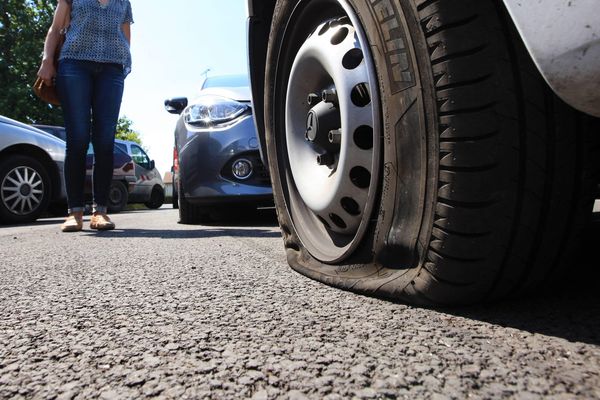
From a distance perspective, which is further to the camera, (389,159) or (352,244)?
(352,244)

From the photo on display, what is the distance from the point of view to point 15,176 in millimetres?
4613

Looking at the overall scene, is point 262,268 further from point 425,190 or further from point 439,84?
point 439,84

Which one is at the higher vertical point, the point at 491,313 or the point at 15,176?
the point at 15,176

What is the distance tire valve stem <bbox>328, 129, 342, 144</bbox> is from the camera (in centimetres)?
135

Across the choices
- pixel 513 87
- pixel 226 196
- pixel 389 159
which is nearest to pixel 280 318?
pixel 389 159

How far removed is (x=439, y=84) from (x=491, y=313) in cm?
49

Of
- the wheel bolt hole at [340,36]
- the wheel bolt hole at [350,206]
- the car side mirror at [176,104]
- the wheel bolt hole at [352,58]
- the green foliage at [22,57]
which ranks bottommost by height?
the wheel bolt hole at [350,206]

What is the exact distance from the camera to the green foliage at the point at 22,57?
18234 millimetres

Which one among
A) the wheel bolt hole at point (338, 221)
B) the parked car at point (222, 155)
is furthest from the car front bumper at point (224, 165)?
the wheel bolt hole at point (338, 221)

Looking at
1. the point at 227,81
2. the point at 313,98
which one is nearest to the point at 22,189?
the point at 227,81

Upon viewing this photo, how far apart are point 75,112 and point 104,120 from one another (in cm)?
20

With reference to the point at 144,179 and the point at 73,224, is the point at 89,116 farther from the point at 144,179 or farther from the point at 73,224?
the point at 144,179

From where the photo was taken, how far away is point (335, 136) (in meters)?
1.36

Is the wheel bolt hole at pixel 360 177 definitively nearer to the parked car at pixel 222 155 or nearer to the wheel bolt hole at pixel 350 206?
the wheel bolt hole at pixel 350 206
